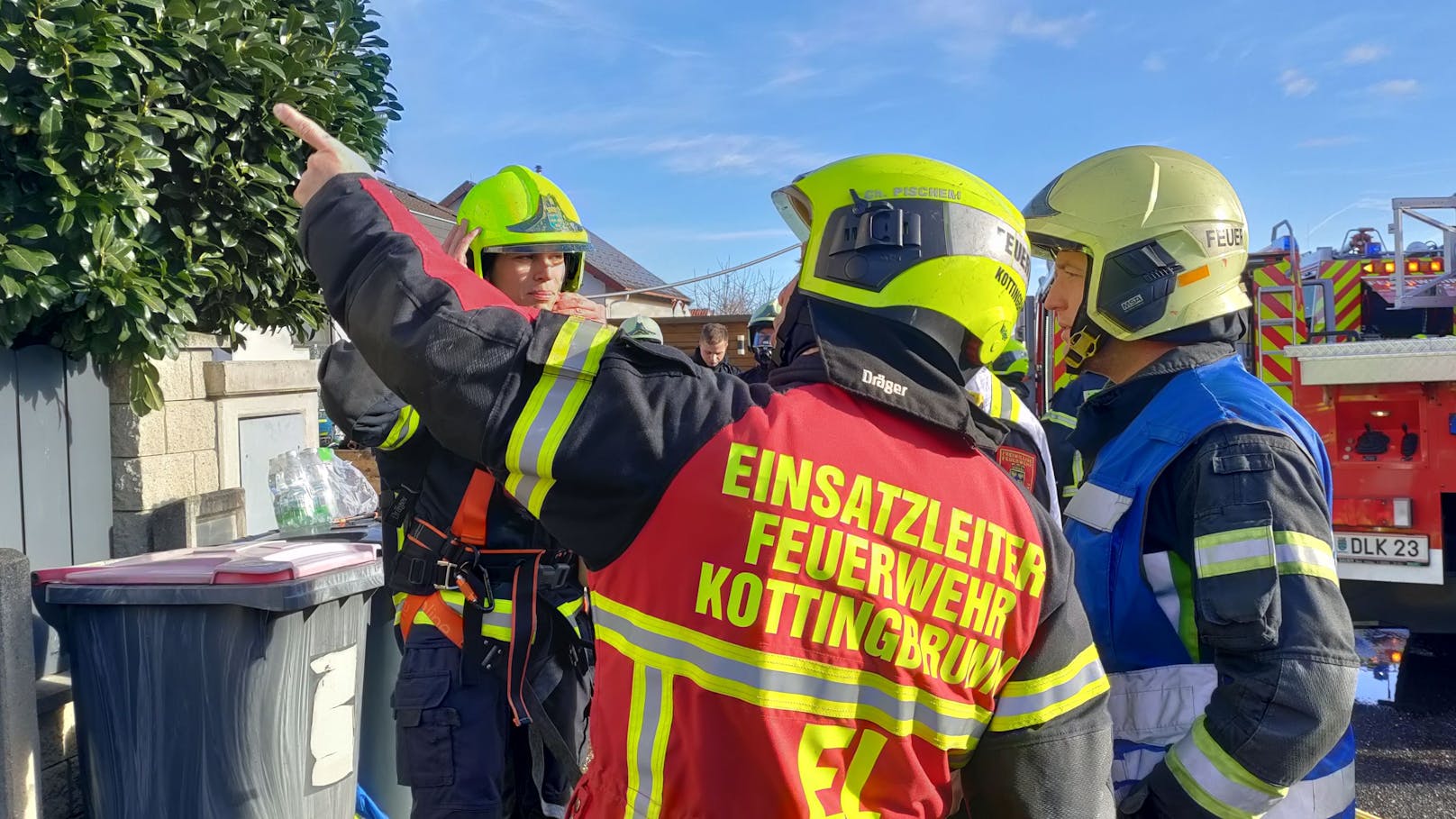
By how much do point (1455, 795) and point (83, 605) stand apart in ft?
18.9

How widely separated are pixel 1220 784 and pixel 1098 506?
54cm

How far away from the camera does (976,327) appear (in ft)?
4.55

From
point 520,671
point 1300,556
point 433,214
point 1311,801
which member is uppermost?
point 433,214

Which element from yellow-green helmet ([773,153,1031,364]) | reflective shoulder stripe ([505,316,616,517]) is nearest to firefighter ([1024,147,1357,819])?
yellow-green helmet ([773,153,1031,364])

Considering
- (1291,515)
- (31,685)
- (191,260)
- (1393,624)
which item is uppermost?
(191,260)

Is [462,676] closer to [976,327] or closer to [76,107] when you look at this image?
[976,327]

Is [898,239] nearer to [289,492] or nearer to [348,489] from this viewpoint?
[289,492]

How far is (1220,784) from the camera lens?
1.61m

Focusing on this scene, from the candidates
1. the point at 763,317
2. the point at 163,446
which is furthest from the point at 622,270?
the point at 163,446

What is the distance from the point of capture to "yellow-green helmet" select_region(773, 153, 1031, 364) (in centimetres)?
135

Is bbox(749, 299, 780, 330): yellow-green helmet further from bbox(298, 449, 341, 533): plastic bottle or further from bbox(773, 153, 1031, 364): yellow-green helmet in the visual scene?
bbox(773, 153, 1031, 364): yellow-green helmet

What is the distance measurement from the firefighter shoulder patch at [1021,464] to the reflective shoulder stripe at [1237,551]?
0.95 m

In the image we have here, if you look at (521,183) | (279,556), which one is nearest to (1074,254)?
(521,183)

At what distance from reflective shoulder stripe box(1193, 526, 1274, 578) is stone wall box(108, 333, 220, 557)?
3.58m
